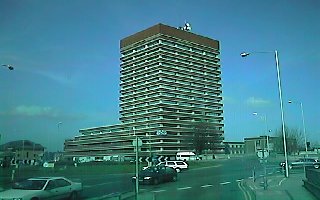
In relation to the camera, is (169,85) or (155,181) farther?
(169,85)

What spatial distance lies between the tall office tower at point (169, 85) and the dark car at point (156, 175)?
84.3 m

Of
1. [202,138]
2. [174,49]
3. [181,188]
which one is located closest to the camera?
[181,188]

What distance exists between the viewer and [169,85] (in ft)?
447

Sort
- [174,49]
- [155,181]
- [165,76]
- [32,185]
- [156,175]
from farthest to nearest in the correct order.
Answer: [174,49]
[165,76]
[156,175]
[155,181]
[32,185]

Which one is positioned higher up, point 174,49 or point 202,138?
point 174,49

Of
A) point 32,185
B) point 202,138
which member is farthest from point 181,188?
point 202,138

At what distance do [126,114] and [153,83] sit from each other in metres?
16.1

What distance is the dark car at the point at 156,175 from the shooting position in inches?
1113

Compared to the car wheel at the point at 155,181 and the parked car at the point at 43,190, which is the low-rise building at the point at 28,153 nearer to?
the car wheel at the point at 155,181

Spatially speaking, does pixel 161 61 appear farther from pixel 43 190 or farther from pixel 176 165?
pixel 43 190

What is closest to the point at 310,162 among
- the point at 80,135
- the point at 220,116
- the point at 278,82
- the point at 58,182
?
the point at 278,82

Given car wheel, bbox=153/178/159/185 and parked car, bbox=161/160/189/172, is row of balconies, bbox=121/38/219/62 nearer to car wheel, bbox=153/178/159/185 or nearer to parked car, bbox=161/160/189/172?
parked car, bbox=161/160/189/172

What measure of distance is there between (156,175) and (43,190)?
15356 mm

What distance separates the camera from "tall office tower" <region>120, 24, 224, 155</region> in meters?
123
